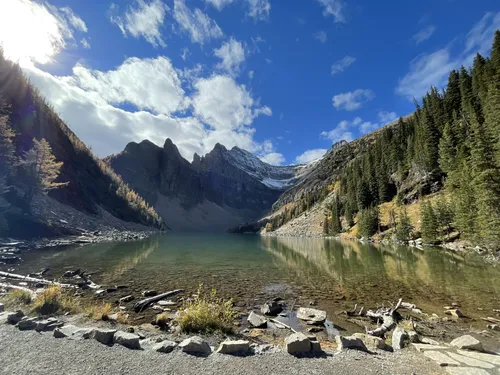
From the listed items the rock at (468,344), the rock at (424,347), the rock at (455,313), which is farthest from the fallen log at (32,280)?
the rock at (455,313)

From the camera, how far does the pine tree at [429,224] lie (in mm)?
48219

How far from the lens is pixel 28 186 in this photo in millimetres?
64625

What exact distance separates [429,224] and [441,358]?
5046 cm

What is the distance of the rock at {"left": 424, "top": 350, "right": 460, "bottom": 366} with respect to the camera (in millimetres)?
7177

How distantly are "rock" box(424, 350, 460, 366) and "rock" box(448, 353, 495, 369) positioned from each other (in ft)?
0.70

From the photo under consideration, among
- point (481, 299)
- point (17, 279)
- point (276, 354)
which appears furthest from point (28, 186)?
point (481, 299)

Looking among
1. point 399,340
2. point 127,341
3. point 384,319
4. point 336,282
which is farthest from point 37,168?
point 399,340

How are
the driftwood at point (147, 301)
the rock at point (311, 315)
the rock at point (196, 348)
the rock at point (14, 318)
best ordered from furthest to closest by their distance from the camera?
the driftwood at point (147, 301) < the rock at point (311, 315) < the rock at point (14, 318) < the rock at point (196, 348)

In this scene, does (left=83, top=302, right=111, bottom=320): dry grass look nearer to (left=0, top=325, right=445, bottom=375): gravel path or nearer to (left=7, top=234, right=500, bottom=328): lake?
(left=0, top=325, right=445, bottom=375): gravel path

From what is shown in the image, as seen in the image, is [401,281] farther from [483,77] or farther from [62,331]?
[483,77]

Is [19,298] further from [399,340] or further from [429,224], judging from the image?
[429,224]

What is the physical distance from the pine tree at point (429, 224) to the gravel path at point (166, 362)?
1946 inches

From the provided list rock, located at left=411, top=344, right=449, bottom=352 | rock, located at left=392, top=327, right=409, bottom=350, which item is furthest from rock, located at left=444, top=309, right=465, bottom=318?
rock, located at left=411, top=344, right=449, bottom=352

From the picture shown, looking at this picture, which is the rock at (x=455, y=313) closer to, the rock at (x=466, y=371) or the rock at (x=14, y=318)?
the rock at (x=466, y=371)
